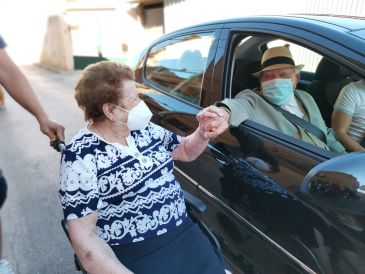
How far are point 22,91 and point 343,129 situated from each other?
188 cm

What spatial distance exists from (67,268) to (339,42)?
7.56 feet

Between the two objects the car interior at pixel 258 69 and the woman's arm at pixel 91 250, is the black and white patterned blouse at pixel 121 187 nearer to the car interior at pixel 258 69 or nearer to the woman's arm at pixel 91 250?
the woman's arm at pixel 91 250

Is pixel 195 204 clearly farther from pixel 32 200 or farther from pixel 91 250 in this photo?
pixel 32 200

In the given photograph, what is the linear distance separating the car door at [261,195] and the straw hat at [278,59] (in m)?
0.23

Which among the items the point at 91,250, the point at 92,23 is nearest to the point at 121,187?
the point at 91,250

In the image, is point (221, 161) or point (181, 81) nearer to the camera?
point (221, 161)

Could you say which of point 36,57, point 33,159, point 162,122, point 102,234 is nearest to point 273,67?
point 162,122

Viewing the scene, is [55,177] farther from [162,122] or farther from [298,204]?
[298,204]

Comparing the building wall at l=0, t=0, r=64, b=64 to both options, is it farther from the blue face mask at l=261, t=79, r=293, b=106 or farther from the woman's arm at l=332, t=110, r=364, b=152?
the woman's arm at l=332, t=110, r=364, b=152

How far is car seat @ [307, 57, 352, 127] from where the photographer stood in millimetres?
2429

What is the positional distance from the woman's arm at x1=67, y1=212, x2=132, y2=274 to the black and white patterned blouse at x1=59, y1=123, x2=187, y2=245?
1.7 inches

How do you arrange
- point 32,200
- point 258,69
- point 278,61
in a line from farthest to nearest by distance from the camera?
point 32,200, point 258,69, point 278,61

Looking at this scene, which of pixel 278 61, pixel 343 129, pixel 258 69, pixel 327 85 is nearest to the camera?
pixel 343 129

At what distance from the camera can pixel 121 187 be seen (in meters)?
1.53
